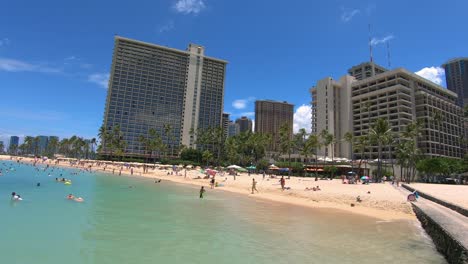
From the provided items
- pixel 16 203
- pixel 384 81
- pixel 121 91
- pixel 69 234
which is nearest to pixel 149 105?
pixel 121 91

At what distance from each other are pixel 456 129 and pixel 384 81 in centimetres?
4313

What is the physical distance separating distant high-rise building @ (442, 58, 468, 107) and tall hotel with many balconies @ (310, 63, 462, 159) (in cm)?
7686

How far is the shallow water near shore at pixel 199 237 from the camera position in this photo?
12.0 metres

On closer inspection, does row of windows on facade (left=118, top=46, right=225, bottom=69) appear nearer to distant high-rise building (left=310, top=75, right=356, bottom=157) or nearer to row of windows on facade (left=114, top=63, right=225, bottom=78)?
row of windows on facade (left=114, top=63, right=225, bottom=78)

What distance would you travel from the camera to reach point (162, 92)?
16175 cm

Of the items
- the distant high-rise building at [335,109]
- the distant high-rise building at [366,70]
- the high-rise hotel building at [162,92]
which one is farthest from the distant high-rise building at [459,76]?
the high-rise hotel building at [162,92]

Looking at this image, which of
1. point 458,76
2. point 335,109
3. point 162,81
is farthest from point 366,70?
point 162,81

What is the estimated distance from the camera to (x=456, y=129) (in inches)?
4958

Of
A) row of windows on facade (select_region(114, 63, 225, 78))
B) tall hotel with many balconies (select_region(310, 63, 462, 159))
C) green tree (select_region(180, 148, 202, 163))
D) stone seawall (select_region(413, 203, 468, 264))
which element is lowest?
stone seawall (select_region(413, 203, 468, 264))

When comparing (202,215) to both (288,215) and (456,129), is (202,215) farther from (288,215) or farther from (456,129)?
(456,129)

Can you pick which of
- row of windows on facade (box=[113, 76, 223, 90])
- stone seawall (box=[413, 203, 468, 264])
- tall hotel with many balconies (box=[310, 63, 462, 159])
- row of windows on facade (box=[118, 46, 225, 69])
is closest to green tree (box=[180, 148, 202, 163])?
tall hotel with many balconies (box=[310, 63, 462, 159])

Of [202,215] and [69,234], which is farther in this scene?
[202,215]

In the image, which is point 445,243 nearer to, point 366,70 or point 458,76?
point 366,70

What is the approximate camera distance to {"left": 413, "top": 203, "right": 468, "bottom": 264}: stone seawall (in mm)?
9938
